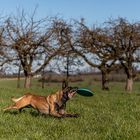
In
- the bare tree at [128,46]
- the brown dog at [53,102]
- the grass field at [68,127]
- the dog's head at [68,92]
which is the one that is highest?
the bare tree at [128,46]

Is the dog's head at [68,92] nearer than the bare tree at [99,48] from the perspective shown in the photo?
Yes

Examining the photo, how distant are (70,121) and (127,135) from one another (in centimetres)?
331

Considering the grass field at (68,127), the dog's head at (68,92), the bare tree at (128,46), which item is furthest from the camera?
the bare tree at (128,46)

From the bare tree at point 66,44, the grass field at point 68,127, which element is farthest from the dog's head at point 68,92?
the bare tree at point 66,44

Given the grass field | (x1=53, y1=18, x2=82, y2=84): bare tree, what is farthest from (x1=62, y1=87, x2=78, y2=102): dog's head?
(x1=53, y1=18, x2=82, y2=84): bare tree

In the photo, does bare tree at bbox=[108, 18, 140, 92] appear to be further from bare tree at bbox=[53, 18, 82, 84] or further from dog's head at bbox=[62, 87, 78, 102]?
dog's head at bbox=[62, 87, 78, 102]

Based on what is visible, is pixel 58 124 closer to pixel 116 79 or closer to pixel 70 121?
pixel 70 121

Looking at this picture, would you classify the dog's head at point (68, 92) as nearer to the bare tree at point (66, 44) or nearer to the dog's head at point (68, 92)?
the dog's head at point (68, 92)

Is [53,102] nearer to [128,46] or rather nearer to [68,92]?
[68,92]

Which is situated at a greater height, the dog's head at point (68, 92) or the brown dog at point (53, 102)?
the dog's head at point (68, 92)

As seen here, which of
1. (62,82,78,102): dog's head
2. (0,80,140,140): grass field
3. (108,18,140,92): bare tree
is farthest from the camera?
(108,18,140,92): bare tree

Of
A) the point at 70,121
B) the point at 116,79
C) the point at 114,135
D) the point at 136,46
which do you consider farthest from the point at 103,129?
the point at 116,79

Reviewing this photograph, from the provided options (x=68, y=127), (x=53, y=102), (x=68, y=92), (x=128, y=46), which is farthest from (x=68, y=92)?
(x=128, y=46)

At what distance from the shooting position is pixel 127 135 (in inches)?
352
